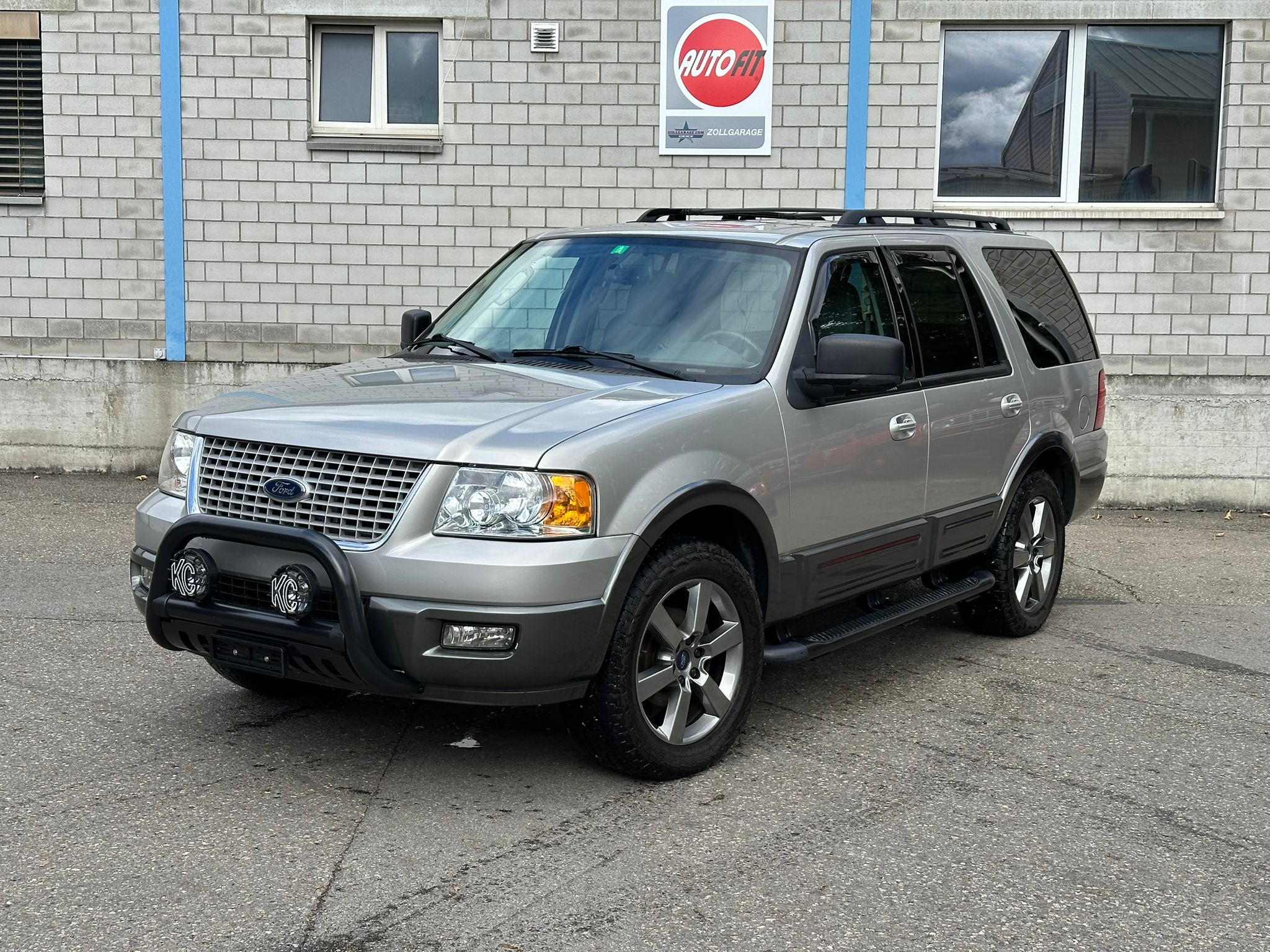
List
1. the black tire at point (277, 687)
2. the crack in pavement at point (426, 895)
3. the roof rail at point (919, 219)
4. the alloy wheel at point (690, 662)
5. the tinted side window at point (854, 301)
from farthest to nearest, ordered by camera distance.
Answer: the roof rail at point (919, 219), the tinted side window at point (854, 301), the black tire at point (277, 687), the alloy wheel at point (690, 662), the crack in pavement at point (426, 895)

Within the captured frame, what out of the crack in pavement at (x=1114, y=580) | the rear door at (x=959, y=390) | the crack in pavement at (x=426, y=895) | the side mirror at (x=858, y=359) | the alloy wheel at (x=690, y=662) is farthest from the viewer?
the crack in pavement at (x=1114, y=580)

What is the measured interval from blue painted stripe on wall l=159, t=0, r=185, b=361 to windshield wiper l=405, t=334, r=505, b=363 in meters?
6.49

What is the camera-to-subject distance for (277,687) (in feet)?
17.4

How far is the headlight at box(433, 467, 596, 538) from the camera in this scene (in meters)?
4.10

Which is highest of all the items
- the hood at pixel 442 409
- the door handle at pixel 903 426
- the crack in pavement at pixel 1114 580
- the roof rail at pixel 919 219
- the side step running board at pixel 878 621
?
the roof rail at pixel 919 219

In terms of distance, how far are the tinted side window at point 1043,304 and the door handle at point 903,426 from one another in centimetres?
132

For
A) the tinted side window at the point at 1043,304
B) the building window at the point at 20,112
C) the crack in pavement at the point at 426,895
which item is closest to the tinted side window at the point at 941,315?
the tinted side window at the point at 1043,304

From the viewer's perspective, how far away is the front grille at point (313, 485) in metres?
4.14

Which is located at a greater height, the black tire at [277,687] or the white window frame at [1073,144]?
the white window frame at [1073,144]

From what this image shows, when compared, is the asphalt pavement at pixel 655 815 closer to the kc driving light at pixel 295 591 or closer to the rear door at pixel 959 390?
the kc driving light at pixel 295 591

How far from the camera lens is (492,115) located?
11391 millimetres

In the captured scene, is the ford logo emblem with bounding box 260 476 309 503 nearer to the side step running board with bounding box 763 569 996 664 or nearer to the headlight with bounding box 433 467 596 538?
the headlight with bounding box 433 467 596 538

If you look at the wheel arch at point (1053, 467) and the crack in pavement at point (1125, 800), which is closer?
the crack in pavement at point (1125, 800)

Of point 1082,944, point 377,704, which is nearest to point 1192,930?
point 1082,944
